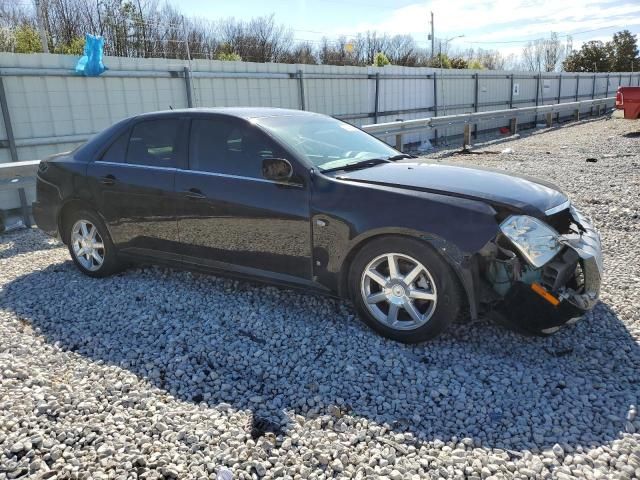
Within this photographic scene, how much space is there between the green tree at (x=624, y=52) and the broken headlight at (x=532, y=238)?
2584 inches

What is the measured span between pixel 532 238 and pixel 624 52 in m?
67.8

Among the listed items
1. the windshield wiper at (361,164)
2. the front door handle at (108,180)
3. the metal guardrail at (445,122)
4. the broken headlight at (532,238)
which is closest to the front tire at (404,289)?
the broken headlight at (532,238)

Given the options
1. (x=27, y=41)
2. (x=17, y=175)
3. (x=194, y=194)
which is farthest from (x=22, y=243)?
(x=27, y=41)

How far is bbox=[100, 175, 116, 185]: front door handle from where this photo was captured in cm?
509

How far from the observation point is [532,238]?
3486 mm

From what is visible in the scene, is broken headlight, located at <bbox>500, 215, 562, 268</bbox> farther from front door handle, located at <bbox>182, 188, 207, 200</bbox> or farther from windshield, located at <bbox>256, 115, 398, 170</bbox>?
front door handle, located at <bbox>182, 188, 207, 200</bbox>

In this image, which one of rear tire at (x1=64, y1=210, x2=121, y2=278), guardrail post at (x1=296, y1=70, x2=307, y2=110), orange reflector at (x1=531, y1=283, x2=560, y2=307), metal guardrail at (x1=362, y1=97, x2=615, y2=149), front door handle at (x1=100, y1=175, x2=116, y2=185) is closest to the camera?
orange reflector at (x1=531, y1=283, x2=560, y2=307)

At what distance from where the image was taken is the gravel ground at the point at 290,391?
105 inches

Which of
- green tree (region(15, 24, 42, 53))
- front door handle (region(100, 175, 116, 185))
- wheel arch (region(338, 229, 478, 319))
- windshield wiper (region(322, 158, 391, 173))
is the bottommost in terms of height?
wheel arch (region(338, 229, 478, 319))

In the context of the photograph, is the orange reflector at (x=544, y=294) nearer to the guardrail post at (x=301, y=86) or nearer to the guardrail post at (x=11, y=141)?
the guardrail post at (x=11, y=141)

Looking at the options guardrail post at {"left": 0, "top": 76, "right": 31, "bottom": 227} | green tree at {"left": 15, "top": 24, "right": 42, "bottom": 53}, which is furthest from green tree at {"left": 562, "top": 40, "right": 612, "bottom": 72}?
guardrail post at {"left": 0, "top": 76, "right": 31, "bottom": 227}

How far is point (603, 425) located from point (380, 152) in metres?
2.79

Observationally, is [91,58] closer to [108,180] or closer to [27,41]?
[108,180]

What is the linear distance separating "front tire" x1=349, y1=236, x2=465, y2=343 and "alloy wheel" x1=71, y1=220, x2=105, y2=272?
9.03 feet
